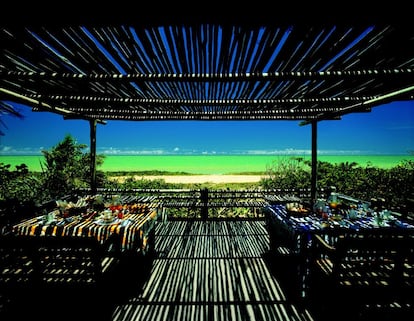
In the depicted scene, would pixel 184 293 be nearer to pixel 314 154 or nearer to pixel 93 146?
pixel 93 146

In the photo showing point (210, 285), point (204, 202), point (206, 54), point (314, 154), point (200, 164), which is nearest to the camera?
point (206, 54)

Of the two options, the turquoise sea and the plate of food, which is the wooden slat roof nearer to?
the plate of food

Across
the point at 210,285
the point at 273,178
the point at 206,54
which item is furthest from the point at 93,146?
the point at 273,178

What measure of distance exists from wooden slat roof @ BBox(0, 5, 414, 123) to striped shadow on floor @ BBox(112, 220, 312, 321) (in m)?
2.73

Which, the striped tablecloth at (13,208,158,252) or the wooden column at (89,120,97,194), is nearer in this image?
the striped tablecloth at (13,208,158,252)

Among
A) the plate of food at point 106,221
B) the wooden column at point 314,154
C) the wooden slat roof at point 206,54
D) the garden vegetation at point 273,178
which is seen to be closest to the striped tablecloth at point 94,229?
the plate of food at point 106,221

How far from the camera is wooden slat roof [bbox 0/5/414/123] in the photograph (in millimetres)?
1598

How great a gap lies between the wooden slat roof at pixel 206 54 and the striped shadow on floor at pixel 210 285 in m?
2.73

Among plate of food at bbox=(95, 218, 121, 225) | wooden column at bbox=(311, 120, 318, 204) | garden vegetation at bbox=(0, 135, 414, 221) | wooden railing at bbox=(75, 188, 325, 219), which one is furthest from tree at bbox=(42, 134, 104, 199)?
wooden column at bbox=(311, 120, 318, 204)

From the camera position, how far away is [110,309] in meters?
2.97

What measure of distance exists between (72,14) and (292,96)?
10.9 feet

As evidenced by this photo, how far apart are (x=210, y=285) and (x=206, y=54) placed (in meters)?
3.07

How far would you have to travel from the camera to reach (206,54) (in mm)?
2162

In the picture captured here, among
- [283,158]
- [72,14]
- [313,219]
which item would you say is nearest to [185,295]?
[313,219]
